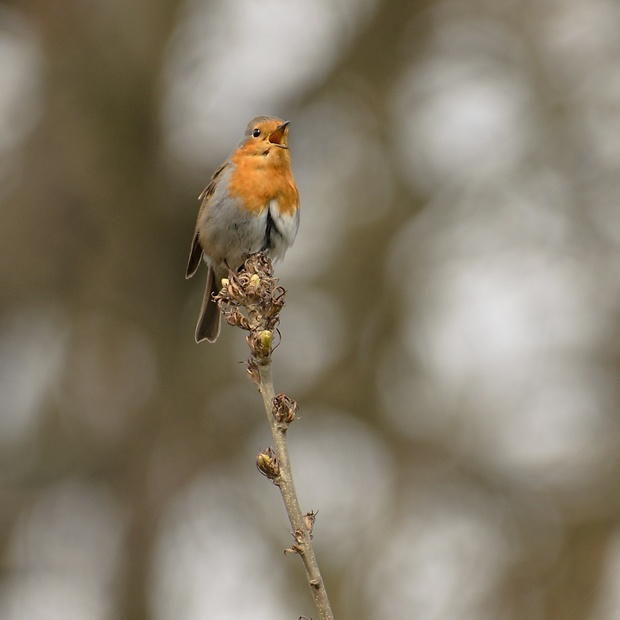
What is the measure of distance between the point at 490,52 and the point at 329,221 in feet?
9.18

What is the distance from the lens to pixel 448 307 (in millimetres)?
12453

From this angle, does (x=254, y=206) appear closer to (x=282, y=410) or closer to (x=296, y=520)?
(x=282, y=410)

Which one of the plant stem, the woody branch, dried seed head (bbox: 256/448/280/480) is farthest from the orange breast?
dried seed head (bbox: 256/448/280/480)

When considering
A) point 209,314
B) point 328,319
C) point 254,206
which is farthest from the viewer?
point 328,319

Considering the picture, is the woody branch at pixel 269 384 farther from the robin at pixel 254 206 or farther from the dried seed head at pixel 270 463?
the robin at pixel 254 206

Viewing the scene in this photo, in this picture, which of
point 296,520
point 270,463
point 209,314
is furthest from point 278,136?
point 296,520

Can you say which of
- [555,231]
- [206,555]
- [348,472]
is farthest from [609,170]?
[206,555]

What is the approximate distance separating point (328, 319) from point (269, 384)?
9860 millimetres

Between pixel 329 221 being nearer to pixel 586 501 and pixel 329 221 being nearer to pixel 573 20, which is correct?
pixel 573 20

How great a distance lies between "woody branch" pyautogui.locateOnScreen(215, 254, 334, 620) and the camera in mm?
2518

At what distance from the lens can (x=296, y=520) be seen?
254 centimetres

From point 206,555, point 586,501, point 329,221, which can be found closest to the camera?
point 586,501

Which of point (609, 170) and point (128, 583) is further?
point (128, 583)

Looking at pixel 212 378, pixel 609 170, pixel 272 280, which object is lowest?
pixel 272 280
